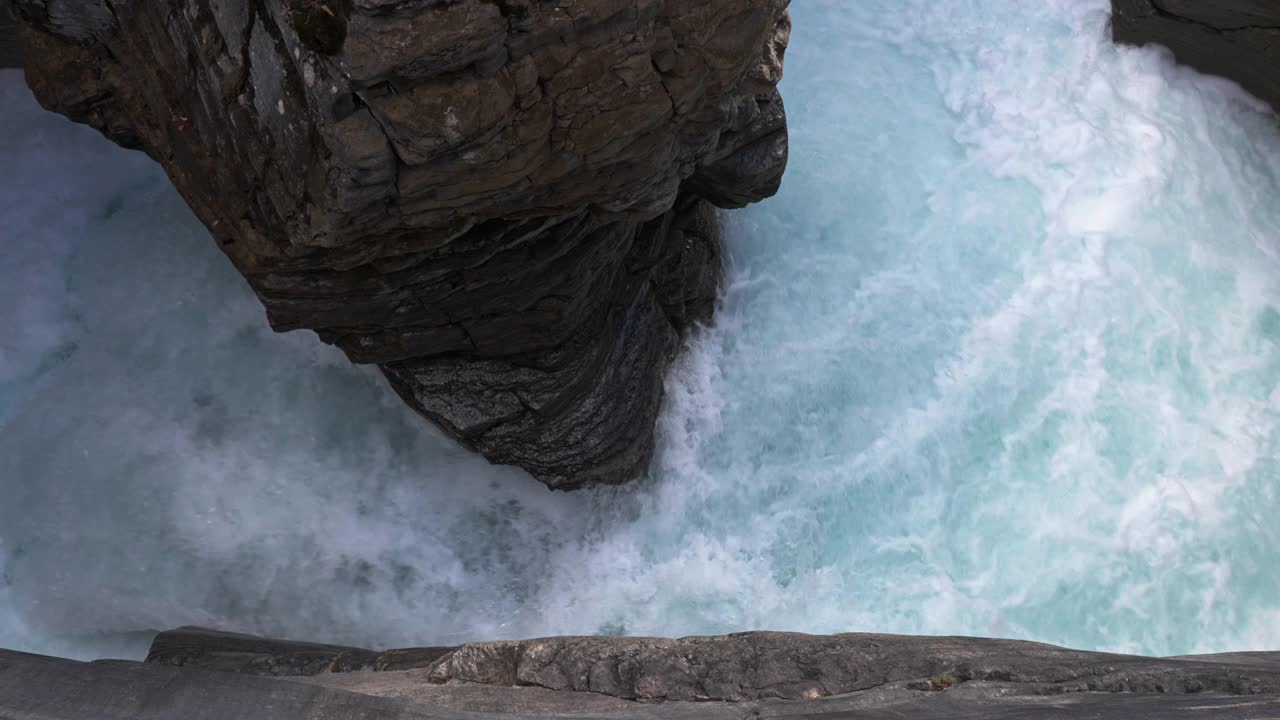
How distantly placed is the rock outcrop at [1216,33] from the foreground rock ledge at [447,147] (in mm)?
6402

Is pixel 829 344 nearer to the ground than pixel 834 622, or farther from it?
farther from it

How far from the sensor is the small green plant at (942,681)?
569cm

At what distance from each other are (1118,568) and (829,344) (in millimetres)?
3805

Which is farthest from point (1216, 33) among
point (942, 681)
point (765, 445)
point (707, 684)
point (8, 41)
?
point (8, 41)

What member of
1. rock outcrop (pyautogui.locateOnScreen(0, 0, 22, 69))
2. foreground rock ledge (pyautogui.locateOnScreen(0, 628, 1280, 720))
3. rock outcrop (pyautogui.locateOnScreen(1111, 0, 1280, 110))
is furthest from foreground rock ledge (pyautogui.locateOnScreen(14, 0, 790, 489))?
rock outcrop (pyautogui.locateOnScreen(1111, 0, 1280, 110))

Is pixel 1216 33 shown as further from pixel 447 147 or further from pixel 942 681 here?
pixel 447 147

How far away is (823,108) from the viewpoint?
12273 millimetres

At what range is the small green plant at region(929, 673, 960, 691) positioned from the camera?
5.69 metres

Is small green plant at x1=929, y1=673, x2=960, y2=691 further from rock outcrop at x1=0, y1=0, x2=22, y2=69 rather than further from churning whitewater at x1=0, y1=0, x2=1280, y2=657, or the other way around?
rock outcrop at x1=0, y1=0, x2=22, y2=69

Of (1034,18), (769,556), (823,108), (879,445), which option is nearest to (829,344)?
(879,445)

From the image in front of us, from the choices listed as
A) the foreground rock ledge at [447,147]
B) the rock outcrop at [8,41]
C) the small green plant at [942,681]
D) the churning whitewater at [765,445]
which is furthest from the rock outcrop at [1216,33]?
the rock outcrop at [8,41]

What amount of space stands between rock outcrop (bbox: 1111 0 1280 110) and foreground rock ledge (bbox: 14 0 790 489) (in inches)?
252

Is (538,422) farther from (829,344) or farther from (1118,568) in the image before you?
(1118,568)

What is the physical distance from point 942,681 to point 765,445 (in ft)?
16.6
